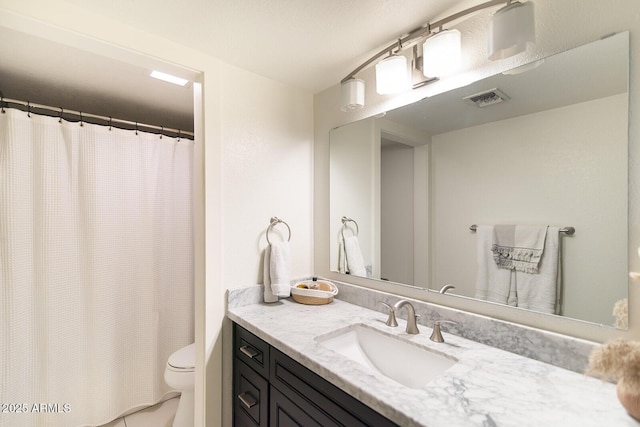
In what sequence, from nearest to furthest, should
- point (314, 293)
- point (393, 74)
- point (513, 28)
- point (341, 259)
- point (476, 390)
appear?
point (476, 390)
point (513, 28)
point (393, 74)
point (314, 293)
point (341, 259)

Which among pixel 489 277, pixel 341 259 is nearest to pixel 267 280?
pixel 341 259

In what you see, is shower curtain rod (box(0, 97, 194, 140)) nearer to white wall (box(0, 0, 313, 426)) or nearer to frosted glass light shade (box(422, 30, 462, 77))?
white wall (box(0, 0, 313, 426))

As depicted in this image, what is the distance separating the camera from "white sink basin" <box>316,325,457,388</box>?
3.21ft

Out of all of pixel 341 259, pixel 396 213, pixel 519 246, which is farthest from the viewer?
pixel 341 259

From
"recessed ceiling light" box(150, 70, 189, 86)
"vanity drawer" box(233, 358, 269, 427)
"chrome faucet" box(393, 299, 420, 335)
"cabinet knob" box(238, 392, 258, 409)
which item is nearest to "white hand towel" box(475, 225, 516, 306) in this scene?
"chrome faucet" box(393, 299, 420, 335)

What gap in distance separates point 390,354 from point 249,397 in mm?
698

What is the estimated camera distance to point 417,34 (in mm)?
1156

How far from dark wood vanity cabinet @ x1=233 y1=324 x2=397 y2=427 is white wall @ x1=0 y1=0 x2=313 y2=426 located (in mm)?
137

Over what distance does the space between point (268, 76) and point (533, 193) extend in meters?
1.41

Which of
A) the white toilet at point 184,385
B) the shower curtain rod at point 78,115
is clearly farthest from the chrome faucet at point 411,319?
the shower curtain rod at point 78,115

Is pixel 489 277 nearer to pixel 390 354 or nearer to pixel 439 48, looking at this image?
pixel 390 354

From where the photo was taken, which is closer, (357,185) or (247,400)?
(247,400)

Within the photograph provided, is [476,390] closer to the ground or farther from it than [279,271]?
closer to the ground

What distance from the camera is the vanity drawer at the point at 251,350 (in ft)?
3.84
